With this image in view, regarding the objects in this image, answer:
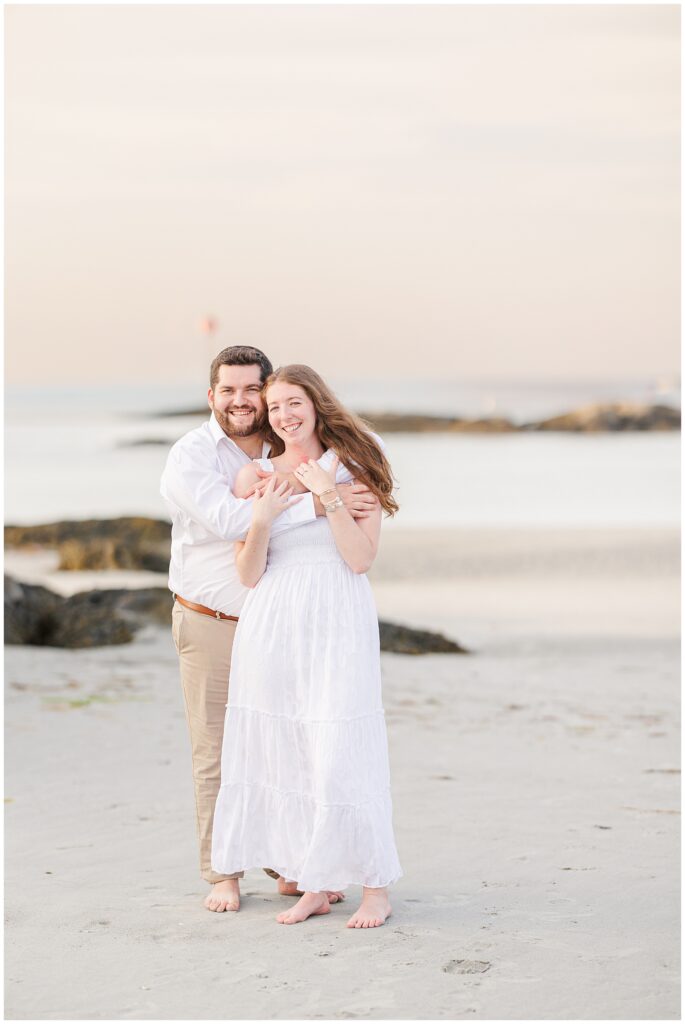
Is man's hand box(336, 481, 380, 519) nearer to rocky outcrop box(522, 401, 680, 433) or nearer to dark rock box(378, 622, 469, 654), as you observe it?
dark rock box(378, 622, 469, 654)

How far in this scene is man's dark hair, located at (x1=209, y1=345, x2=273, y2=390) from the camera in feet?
14.2

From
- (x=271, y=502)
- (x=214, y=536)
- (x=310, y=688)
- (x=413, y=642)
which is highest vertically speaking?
(x=271, y=502)

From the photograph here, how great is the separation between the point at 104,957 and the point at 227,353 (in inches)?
72.3

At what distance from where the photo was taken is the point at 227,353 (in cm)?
436

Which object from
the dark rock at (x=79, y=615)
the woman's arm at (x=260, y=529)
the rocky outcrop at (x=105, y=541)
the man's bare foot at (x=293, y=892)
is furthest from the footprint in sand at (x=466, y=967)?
the rocky outcrop at (x=105, y=541)

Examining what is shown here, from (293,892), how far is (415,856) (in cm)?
63

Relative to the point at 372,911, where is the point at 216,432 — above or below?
above

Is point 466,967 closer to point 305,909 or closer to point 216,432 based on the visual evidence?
point 305,909

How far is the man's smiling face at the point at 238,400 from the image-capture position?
4.32 metres

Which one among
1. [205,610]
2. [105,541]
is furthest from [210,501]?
[105,541]

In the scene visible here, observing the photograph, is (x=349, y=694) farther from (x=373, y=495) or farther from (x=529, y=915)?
(x=529, y=915)

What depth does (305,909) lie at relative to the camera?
424 centimetres

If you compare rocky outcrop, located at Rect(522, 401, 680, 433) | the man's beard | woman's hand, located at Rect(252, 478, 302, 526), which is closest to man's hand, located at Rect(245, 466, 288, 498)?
woman's hand, located at Rect(252, 478, 302, 526)

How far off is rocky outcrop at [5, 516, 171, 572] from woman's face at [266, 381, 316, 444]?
936cm
